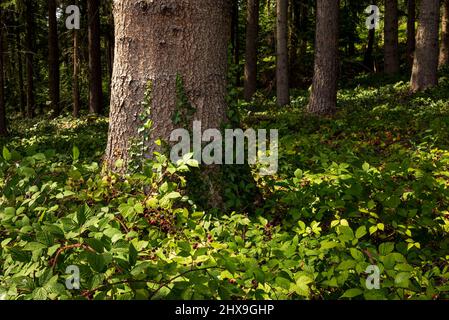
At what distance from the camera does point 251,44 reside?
17.1 meters

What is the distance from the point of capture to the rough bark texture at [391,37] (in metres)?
17.8

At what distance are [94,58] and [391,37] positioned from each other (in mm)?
12338

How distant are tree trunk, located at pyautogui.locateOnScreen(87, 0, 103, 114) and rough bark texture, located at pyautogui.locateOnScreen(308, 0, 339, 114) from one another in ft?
27.4

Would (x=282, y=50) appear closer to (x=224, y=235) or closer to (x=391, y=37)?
(x=391, y=37)

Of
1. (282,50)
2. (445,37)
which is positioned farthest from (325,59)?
(445,37)

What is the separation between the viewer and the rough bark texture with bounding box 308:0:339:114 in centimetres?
1083

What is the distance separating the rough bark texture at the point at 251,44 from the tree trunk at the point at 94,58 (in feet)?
19.0

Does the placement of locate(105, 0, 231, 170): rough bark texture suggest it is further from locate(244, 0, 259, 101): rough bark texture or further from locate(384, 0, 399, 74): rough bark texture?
locate(384, 0, 399, 74): rough bark texture

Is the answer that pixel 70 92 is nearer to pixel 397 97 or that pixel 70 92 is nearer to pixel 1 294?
pixel 397 97

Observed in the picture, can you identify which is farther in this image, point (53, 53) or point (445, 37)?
point (53, 53)

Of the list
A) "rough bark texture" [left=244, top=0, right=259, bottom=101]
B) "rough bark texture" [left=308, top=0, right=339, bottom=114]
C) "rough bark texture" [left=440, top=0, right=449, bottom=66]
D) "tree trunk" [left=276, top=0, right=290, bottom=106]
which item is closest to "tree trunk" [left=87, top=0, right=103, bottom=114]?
"rough bark texture" [left=244, top=0, right=259, bottom=101]

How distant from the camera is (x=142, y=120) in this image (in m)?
4.21
